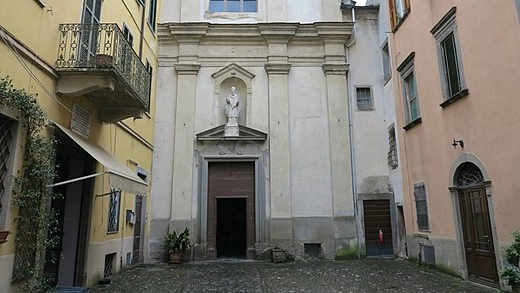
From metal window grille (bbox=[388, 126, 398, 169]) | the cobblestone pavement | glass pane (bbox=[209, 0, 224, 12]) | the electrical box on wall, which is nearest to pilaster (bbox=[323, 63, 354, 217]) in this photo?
metal window grille (bbox=[388, 126, 398, 169])

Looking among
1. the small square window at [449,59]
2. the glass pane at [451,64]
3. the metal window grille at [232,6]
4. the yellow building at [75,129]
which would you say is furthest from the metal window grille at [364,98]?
the yellow building at [75,129]

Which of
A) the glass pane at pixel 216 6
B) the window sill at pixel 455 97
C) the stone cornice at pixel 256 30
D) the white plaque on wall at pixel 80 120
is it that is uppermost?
the glass pane at pixel 216 6

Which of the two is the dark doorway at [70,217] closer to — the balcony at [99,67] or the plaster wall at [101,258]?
the plaster wall at [101,258]

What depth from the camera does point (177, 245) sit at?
12.5 metres

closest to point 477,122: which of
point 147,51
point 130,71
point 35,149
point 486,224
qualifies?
point 486,224

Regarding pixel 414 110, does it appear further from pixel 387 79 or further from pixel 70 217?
pixel 70 217

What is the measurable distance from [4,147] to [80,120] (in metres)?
2.24

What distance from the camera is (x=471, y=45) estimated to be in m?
8.25

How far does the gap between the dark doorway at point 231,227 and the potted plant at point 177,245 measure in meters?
2.76

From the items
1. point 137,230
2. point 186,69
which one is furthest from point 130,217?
point 186,69

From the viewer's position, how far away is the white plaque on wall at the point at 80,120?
7.51m

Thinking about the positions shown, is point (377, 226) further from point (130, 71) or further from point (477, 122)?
point (130, 71)

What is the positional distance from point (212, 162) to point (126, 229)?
13.6 feet

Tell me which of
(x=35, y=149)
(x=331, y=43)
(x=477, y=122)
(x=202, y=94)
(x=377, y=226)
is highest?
(x=331, y=43)
